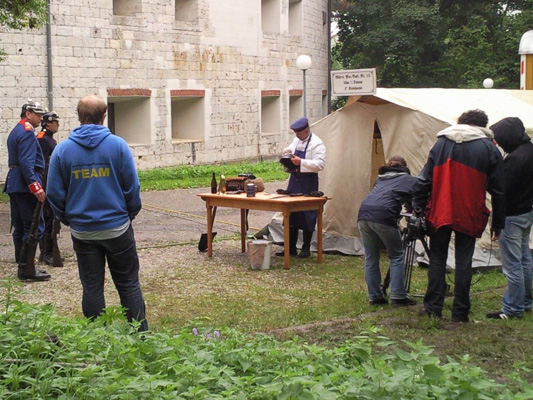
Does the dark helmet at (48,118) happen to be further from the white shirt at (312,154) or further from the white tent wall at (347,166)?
the white tent wall at (347,166)

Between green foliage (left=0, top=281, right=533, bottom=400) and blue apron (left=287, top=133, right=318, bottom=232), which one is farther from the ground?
blue apron (left=287, top=133, right=318, bottom=232)

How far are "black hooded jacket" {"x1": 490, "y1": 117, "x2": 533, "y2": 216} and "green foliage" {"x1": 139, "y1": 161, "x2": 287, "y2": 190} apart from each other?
12.0m

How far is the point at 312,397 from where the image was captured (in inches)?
135

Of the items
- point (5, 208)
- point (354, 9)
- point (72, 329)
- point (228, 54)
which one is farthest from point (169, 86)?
point (72, 329)

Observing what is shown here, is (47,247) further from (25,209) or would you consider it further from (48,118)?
(48,118)

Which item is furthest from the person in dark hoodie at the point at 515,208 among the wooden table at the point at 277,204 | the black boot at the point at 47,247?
the black boot at the point at 47,247

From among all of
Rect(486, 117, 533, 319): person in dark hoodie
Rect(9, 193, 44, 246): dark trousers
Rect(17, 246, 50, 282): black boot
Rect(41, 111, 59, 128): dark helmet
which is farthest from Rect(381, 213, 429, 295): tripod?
Rect(41, 111, 59, 128): dark helmet

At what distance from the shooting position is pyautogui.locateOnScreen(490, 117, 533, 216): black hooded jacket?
7.05 m

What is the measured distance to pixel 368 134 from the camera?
34.2 ft

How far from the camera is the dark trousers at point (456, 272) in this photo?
6.86 m

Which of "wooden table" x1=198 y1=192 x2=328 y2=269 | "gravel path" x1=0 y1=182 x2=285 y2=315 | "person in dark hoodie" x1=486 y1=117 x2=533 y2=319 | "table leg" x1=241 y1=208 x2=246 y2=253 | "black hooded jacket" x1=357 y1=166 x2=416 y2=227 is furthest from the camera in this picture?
"table leg" x1=241 y1=208 x2=246 y2=253

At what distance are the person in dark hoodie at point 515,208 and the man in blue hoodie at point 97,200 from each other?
324cm

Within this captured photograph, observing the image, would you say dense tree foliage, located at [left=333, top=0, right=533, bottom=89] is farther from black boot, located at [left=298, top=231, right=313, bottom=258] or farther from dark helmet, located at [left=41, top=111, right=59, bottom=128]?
dark helmet, located at [left=41, top=111, right=59, bottom=128]

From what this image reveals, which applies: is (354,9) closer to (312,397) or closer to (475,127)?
(475,127)
